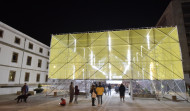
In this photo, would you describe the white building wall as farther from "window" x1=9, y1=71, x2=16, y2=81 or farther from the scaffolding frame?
the scaffolding frame

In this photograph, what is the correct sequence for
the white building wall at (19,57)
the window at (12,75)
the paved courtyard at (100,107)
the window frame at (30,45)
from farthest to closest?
the window frame at (30,45) → the window at (12,75) → the white building wall at (19,57) → the paved courtyard at (100,107)

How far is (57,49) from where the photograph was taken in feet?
52.9

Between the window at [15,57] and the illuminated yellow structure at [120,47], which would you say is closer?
the illuminated yellow structure at [120,47]

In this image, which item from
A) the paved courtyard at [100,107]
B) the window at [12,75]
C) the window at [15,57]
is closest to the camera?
the paved courtyard at [100,107]

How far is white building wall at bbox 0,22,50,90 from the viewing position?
17127 mm

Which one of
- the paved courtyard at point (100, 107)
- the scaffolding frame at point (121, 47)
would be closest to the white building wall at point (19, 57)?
the scaffolding frame at point (121, 47)

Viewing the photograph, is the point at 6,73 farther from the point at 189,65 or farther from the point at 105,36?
the point at 189,65

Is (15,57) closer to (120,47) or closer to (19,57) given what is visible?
(19,57)

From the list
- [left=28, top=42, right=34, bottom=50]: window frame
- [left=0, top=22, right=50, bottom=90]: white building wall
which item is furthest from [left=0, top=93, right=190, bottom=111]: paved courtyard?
[left=28, top=42, right=34, bottom=50]: window frame

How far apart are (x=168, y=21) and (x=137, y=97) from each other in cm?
3032

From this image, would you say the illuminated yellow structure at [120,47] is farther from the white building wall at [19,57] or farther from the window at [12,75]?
the window at [12,75]

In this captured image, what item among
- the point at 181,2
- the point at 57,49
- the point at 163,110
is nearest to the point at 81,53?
the point at 57,49

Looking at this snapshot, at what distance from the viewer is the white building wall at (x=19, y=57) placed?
674 inches

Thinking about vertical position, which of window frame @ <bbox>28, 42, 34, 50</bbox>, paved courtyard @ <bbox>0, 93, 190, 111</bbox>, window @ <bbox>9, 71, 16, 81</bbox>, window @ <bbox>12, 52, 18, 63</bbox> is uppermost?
window frame @ <bbox>28, 42, 34, 50</bbox>
